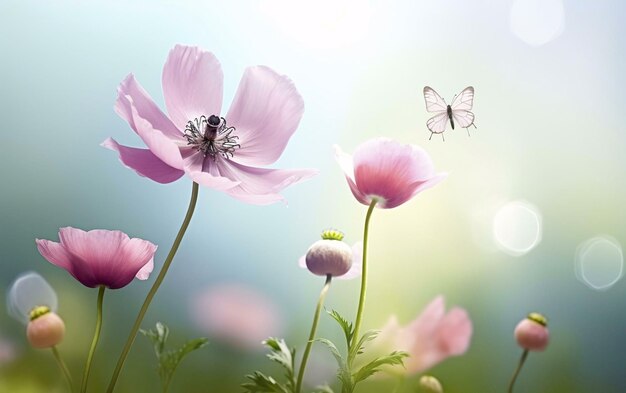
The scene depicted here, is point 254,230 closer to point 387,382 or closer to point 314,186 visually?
point 314,186

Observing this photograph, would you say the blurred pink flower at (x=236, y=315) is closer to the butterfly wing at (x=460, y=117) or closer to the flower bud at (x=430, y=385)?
the flower bud at (x=430, y=385)

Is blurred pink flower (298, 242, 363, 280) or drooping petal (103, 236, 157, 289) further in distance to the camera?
blurred pink flower (298, 242, 363, 280)

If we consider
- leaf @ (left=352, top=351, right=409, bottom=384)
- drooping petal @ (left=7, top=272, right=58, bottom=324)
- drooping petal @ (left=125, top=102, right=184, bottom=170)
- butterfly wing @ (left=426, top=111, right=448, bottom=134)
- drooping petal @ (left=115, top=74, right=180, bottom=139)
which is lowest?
leaf @ (left=352, top=351, right=409, bottom=384)

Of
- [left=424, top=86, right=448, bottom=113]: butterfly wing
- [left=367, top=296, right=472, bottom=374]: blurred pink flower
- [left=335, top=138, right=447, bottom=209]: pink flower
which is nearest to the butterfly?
[left=424, top=86, right=448, bottom=113]: butterfly wing

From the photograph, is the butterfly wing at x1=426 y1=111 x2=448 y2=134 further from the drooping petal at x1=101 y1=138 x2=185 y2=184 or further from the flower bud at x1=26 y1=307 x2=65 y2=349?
the flower bud at x1=26 y1=307 x2=65 y2=349

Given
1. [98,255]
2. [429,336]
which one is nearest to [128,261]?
[98,255]

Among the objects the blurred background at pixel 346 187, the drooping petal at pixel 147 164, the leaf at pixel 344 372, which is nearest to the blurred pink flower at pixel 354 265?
the blurred background at pixel 346 187
